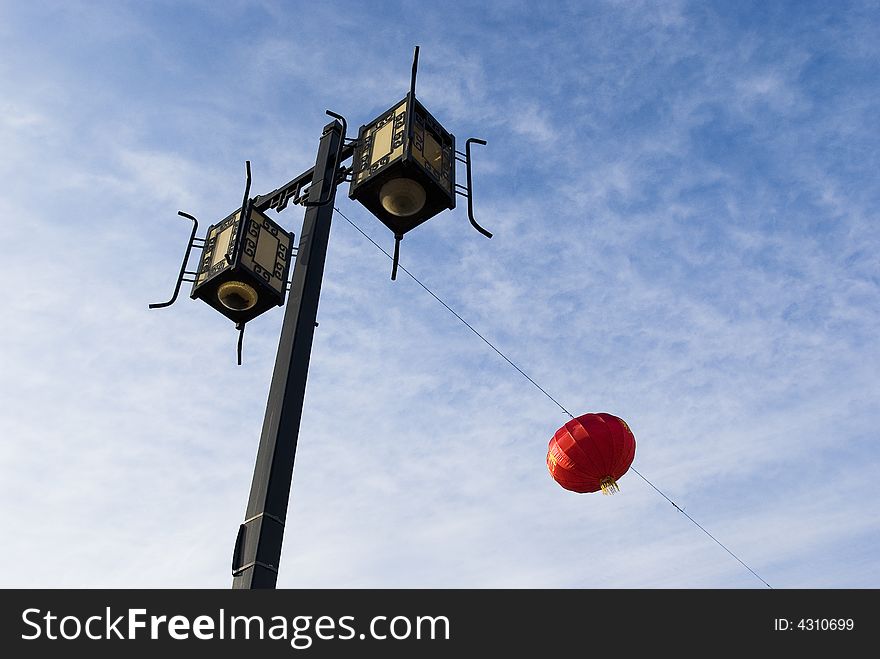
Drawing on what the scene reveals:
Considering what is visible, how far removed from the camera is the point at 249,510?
3580 millimetres

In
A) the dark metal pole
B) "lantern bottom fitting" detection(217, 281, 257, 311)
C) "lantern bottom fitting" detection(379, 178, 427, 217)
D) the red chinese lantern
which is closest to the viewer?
the dark metal pole

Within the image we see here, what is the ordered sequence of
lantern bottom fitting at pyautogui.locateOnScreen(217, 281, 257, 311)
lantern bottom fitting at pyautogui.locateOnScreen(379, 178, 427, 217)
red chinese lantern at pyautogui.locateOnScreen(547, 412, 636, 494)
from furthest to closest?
red chinese lantern at pyautogui.locateOnScreen(547, 412, 636, 494) < lantern bottom fitting at pyautogui.locateOnScreen(217, 281, 257, 311) < lantern bottom fitting at pyautogui.locateOnScreen(379, 178, 427, 217)

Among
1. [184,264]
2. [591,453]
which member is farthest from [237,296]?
[591,453]

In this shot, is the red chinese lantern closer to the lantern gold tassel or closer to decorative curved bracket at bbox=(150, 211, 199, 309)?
the lantern gold tassel

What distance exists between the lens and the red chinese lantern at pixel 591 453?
29.3 feet

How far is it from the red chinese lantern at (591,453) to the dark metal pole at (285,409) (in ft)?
17.5

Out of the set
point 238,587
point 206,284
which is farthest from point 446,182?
point 238,587

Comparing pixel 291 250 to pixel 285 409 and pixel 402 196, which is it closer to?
pixel 402 196

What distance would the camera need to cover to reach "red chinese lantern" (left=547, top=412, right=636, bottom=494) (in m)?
8.92

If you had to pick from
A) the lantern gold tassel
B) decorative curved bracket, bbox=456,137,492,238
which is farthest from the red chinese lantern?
decorative curved bracket, bbox=456,137,492,238

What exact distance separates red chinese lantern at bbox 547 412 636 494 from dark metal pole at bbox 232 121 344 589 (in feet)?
17.5
